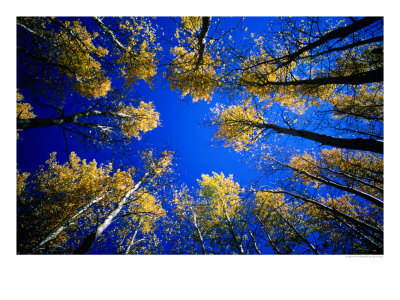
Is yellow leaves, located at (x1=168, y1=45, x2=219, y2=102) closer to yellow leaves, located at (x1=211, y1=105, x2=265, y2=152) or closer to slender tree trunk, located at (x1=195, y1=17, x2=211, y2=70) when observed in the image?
slender tree trunk, located at (x1=195, y1=17, x2=211, y2=70)

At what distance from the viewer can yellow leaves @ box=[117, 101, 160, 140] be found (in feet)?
13.3

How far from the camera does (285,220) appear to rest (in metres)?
4.47

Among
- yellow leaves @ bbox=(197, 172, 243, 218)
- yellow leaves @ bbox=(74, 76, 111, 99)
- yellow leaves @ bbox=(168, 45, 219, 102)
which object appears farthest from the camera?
yellow leaves @ bbox=(197, 172, 243, 218)

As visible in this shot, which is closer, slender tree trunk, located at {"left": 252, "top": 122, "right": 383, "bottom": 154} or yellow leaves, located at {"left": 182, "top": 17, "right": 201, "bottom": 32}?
slender tree trunk, located at {"left": 252, "top": 122, "right": 383, "bottom": 154}

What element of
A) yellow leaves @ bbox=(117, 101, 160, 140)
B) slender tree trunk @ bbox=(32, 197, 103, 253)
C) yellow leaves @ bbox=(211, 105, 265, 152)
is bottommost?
slender tree trunk @ bbox=(32, 197, 103, 253)

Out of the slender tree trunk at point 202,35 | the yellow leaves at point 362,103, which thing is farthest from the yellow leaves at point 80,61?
the yellow leaves at point 362,103

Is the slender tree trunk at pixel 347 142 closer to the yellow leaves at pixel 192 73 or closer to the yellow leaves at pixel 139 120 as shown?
the yellow leaves at pixel 192 73

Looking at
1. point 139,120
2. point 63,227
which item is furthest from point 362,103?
point 63,227

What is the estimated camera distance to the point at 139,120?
436cm

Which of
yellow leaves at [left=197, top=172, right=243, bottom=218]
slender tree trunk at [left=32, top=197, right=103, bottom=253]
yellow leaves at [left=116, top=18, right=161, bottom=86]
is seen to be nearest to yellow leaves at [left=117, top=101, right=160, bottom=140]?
yellow leaves at [left=116, top=18, right=161, bottom=86]

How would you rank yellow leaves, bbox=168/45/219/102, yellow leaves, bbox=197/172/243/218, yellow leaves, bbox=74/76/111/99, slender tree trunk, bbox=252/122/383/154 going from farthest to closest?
yellow leaves, bbox=197/172/243/218, yellow leaves, bbox=74/76/111/99, yellow leaves, bbox=168/45/219/102, slender tree trunk, bbox=252/122/383/154
